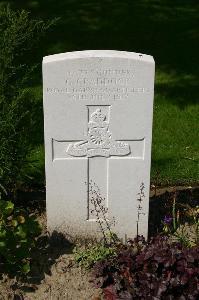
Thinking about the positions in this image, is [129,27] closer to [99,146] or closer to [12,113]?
[12,113]

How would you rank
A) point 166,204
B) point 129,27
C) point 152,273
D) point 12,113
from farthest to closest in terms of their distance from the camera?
point 129,27
point 166,204
point 12,113
point 152,273

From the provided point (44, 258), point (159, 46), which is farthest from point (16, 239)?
point (159, 46)

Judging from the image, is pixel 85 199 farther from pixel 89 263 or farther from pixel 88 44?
pixel 88 44

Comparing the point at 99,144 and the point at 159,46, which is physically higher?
the point at 159,46

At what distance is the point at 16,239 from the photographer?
488 cm

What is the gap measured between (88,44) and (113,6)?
212 centimetres

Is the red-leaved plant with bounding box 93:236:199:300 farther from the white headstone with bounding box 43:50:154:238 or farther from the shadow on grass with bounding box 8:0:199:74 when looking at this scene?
the shadow on grass with bounding box 8:0:199:74

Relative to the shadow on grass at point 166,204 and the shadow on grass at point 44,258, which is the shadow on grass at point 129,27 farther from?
the shadow on grass at point 44,258

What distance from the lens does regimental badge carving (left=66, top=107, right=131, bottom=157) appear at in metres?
4.86

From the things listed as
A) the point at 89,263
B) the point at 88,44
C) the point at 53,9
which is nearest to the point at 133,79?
the point at 89,263

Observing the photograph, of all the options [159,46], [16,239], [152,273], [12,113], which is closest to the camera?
[152,273]

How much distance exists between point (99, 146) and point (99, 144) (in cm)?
2

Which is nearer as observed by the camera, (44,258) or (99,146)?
(99,146)

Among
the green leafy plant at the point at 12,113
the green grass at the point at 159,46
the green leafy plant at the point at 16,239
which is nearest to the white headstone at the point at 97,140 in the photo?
the green leafy plant at the point at 16,239
